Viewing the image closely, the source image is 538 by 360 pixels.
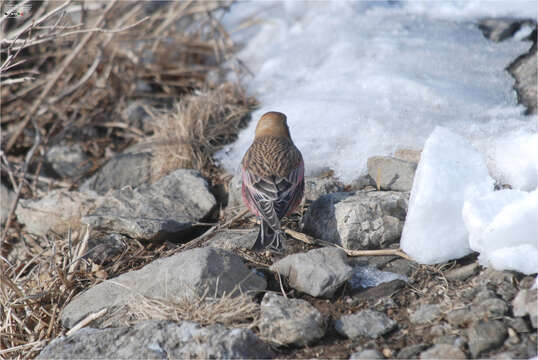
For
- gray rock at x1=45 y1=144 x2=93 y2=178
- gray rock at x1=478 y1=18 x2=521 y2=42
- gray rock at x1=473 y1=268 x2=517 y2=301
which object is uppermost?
gray rock at x1=478 y1=18 x2=521 y2=42

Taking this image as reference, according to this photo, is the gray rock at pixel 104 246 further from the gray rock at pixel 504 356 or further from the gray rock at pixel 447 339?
the gray rock at pixel 504 356

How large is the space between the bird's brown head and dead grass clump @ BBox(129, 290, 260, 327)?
159cm

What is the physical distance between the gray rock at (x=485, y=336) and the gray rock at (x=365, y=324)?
1.20ft

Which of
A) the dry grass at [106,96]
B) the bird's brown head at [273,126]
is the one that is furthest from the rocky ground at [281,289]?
the bird's brown head at [273,126]

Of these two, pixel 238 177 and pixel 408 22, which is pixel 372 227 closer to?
pixel 238 177

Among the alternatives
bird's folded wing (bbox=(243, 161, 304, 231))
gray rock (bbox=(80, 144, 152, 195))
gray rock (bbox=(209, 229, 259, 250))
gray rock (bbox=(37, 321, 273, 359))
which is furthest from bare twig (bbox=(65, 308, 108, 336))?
gray rock (bbox=(80, 144, 152, 195))

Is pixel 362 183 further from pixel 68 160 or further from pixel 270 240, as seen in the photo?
pixel 68 160

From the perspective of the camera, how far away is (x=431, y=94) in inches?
189

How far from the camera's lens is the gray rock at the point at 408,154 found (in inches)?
162

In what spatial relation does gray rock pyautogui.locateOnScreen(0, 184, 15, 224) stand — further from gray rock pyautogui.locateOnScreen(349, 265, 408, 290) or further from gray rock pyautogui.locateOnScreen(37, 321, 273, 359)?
gray rock pyautogui.locateOnScreen(349, 265, 408, 290)

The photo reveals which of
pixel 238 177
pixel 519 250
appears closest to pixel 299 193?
pixel 238 177

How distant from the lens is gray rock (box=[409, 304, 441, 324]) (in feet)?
8.92

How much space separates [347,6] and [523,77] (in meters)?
2.06

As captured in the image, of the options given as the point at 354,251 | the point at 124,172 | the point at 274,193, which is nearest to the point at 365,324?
the point at 354,251
